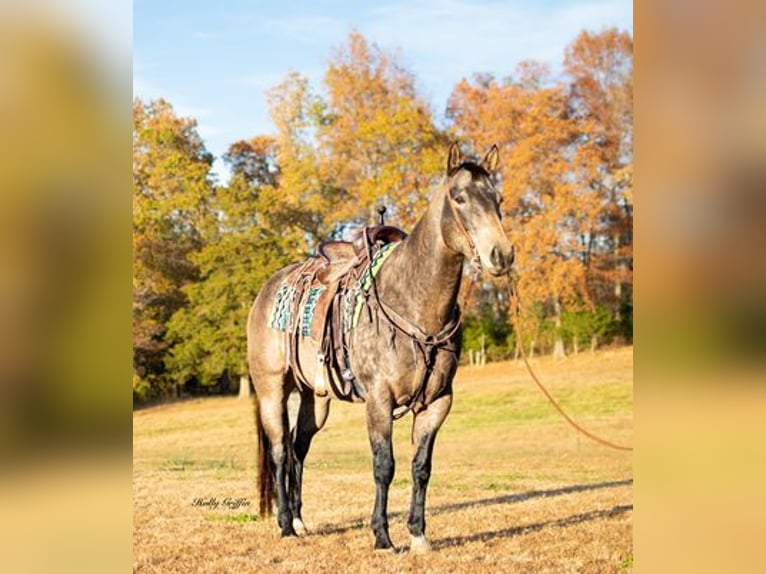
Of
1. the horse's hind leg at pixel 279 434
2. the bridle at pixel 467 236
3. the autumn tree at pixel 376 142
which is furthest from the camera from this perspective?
the autumn tree at pixel 376 142

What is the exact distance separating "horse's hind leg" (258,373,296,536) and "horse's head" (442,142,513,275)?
2.46 m

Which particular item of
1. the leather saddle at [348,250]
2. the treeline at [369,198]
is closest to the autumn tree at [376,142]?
the treeline at [369,198]

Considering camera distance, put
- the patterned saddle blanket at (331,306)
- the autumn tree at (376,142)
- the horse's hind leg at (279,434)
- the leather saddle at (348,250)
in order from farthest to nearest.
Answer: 1. the autumn tree at (376,142)
2. the horse's hind leg at (279,434)
3. the leather saddle at (348,250)
4. the patterned saddle blanket at (331,306)

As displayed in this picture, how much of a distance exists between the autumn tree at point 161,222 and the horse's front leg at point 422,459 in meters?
10.1

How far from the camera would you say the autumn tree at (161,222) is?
15711 mm

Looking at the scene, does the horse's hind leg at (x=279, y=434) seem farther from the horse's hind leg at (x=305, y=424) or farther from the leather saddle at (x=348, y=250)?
the leather saddle at (x=348, y=250)

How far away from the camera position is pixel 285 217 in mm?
16188

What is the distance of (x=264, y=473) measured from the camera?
289 inches

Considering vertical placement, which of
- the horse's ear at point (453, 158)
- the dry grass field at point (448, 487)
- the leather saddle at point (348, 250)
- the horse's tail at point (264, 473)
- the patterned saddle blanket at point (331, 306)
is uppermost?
the horse's ear at point (453, 158)

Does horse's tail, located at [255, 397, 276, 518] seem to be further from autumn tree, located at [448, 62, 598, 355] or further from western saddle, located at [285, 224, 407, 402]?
autumn tree, located at [448, 62, 598, 355]
